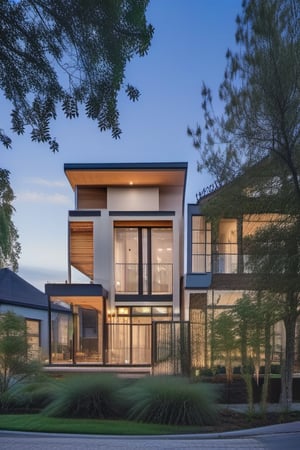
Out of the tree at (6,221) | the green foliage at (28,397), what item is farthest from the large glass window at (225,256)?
the green foliage at (28,397)

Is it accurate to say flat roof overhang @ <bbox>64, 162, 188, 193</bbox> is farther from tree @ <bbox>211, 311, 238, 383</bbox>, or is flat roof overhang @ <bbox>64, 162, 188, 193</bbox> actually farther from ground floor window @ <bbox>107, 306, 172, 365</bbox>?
tree @ <bbox>211, 311, 238, 383</bbox>

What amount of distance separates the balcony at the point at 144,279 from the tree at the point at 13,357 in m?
8.52

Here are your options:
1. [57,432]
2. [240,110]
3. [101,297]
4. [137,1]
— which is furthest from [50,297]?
[137,1]

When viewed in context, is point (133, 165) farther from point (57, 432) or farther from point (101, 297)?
point (57, 432)

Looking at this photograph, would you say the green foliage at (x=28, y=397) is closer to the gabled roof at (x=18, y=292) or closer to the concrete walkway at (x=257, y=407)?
the concrete walkway at (x=257, y=407)

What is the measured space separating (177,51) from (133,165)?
15.4m

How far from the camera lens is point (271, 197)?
11086 mm

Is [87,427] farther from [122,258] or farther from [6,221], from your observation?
[122,258]

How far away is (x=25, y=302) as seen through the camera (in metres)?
26.1

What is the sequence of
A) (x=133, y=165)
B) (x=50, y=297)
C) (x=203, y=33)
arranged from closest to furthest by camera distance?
(x=203, y=33), (x=50, y=297), (x=133, y=165)

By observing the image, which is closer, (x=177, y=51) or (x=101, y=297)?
(x=177, y=51)

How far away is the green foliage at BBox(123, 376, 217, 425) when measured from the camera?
35.2 feet

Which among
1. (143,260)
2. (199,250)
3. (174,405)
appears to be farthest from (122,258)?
(174,405)

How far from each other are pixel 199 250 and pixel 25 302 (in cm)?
1030
